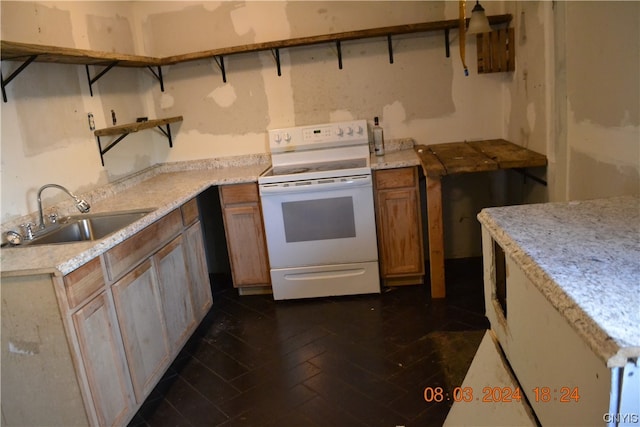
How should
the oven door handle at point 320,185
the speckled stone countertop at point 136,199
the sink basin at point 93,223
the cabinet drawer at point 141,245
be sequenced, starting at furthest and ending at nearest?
the oven door handle at point 320,185 → the sink basin at point 93,223 → the cabinet drawer at point 141,245 → the speckled stone countertop at point 136,199

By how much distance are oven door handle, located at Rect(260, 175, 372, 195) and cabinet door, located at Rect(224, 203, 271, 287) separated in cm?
22

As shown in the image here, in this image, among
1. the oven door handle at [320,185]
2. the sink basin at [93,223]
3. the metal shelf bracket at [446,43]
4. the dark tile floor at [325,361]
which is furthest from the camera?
the metal shelf bracket at [446,43]

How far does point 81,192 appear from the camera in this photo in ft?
9.48

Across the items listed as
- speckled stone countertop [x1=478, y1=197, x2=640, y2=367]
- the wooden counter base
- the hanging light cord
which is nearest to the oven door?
the wooden counter base

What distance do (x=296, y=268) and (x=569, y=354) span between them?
254 cm

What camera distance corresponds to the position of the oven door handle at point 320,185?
3221mm

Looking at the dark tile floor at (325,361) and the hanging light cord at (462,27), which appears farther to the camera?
the hanging light cord at (462,27)

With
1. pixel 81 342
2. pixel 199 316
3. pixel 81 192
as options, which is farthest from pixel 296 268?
pixel 81 342

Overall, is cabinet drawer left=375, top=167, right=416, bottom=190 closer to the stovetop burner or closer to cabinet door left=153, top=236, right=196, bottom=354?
the stovetop burner

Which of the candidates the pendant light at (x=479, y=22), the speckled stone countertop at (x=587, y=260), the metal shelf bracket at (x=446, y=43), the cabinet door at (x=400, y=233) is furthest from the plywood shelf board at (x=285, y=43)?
the speckled stone countertop at (x=587, y=260)

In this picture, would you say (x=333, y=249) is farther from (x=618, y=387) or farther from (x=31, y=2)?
(x=618, y=387)

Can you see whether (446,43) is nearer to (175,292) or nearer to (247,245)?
(247,245)

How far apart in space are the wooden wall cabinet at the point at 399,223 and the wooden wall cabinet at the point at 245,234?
0.84m

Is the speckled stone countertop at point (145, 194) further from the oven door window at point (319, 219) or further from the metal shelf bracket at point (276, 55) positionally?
the metal shelf bracket at point (276, 55)
